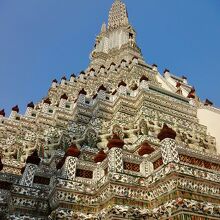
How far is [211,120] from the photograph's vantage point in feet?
60.5

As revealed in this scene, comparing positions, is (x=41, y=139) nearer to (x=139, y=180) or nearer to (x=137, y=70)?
(x=139, y=180)

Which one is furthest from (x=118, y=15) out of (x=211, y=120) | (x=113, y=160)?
(x=113, y=160)

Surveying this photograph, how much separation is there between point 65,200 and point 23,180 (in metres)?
2.25

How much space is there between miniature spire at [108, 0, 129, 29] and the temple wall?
30253mm

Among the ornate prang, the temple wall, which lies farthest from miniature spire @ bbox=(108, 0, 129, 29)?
the temple wall

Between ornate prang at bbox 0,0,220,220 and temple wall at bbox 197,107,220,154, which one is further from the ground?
temple wall at bbox 197,107,220,154

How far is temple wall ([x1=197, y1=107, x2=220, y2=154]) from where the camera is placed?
57.6 feet

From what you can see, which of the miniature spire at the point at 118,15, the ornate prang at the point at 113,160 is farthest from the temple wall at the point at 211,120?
the miniature spire at the point at 118,15

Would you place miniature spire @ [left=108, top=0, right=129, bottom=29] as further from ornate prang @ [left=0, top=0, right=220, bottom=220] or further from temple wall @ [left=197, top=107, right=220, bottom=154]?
temple wall @ [left=197, top=107, right=220, bottom=154]

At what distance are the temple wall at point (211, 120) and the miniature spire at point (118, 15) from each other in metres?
30.3

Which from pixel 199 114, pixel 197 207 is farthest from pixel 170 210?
pixel 199 114

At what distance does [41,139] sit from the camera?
1717 cm

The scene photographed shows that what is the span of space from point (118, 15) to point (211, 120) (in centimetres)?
3571

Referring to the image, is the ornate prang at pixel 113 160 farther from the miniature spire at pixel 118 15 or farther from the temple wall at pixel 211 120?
the miniature spire at pixel 118 15
